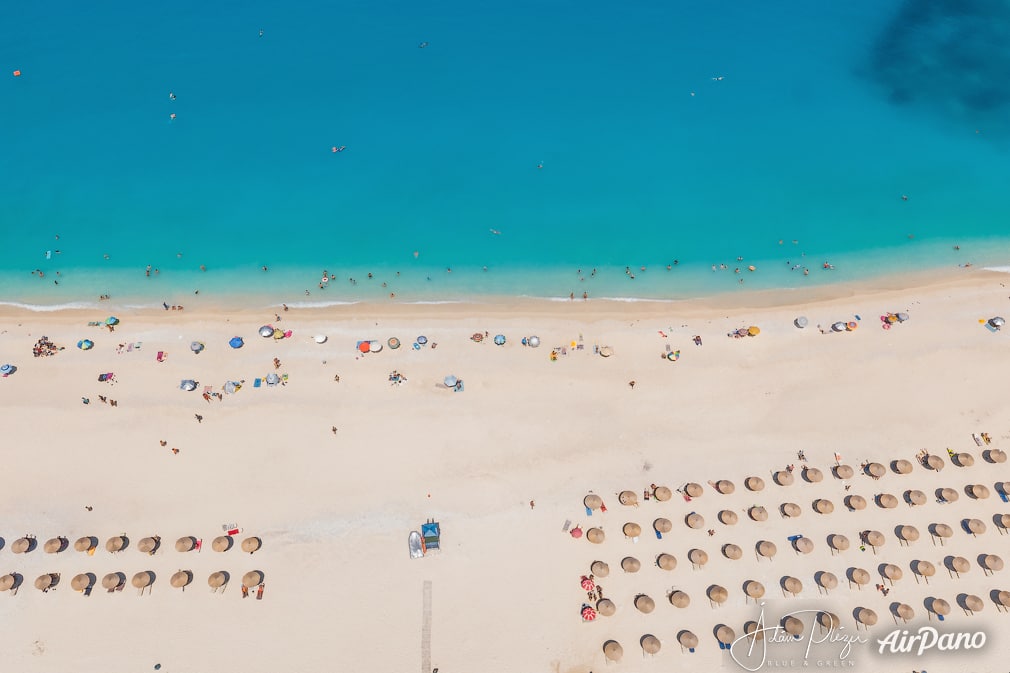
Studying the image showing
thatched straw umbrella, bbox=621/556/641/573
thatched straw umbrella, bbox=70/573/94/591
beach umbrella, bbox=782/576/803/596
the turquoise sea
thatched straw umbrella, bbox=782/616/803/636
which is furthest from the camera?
the turquoise sea

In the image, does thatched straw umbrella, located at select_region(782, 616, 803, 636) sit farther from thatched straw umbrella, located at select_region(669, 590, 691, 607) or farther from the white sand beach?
thatched straw umbrella, located at select_region(669, 590, 691, 607)

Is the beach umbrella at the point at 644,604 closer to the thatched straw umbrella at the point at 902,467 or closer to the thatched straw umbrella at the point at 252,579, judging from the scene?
the thatched straw umbrella at the point at 902,467

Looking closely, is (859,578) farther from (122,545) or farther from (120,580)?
(122,545)

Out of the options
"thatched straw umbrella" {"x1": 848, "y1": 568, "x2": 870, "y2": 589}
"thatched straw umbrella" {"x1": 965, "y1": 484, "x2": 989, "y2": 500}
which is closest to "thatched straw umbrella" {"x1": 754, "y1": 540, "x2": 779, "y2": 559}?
"thatched straw umbrella" {"x1": 848, "y1": 568, "x2": 870, "y2": 589}

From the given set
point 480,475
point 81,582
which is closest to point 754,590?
point 480,475

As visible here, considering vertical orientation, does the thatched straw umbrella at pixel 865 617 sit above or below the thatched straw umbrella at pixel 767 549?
below

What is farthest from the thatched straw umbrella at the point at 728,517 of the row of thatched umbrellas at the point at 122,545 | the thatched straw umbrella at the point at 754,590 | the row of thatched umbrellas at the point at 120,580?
the row of thatched umbrellas at the point at 122,545
